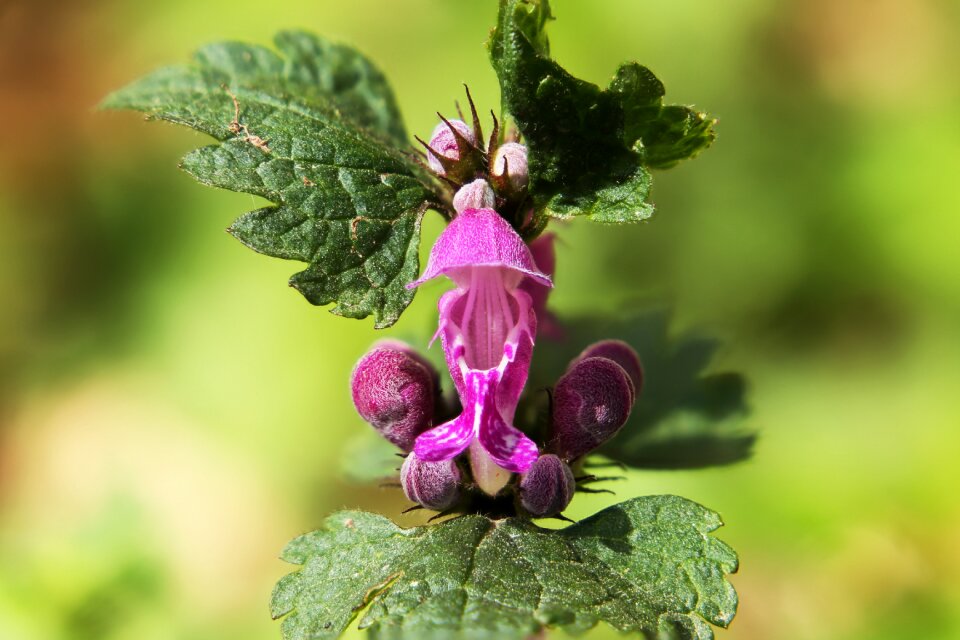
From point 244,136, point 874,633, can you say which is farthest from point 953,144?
point 244,136

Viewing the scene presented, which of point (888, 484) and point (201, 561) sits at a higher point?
point (888, 484)

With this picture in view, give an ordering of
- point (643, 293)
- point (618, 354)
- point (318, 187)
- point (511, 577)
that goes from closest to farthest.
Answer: point (511, 577) < point (318, 187) < point (618, 354) < point (643, 293)

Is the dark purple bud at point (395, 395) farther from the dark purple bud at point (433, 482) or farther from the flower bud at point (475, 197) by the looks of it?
the flower bud at point (475, 197)

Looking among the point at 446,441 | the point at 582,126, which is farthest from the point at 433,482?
the point at 582,126

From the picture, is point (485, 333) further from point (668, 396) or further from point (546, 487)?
point (668, 396)

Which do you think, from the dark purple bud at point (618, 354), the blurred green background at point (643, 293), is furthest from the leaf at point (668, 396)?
the blurred green background at point (643, 293)

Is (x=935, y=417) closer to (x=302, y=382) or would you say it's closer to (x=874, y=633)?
(x=874, y=633)

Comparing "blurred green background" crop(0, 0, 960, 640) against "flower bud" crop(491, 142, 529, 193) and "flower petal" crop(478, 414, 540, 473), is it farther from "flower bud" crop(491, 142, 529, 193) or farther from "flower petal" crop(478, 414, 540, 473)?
"flower petal" crop(478, 414, 540, 473)
